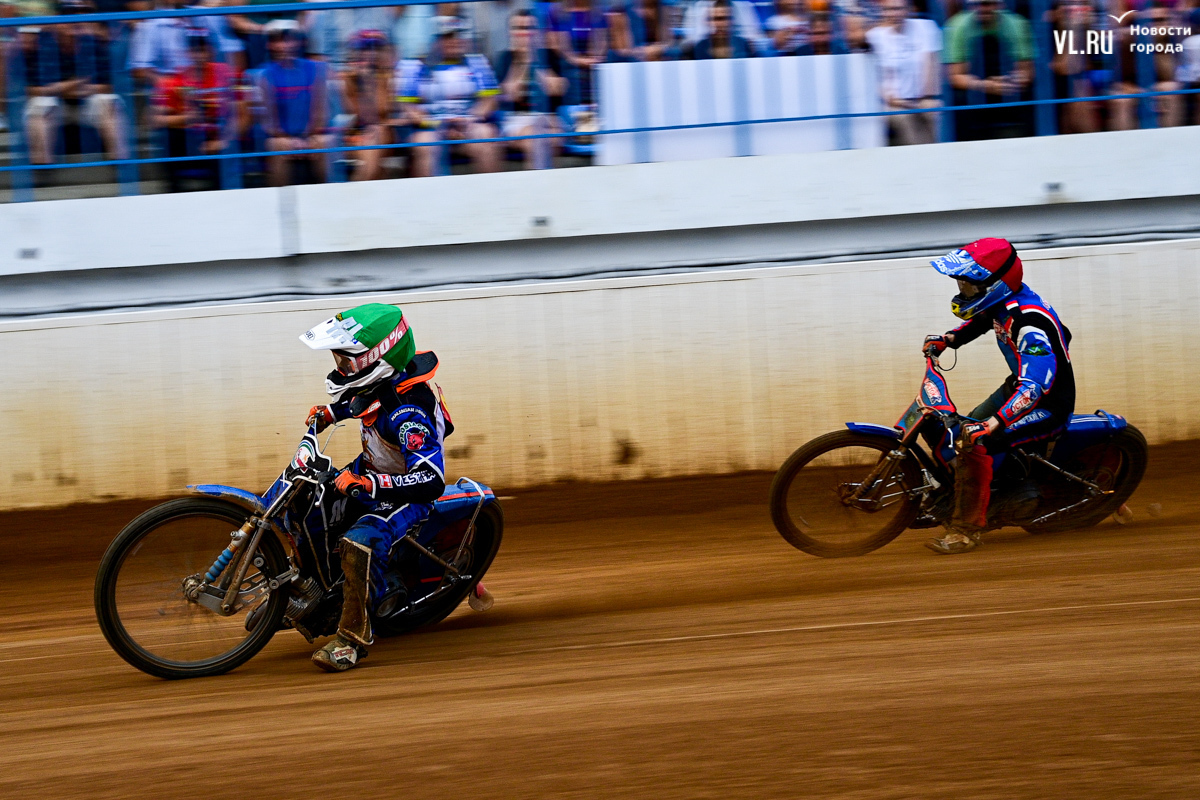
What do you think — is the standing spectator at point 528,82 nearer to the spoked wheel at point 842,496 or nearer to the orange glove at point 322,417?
the spoked wheel at point 842,496

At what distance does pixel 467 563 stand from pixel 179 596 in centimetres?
151

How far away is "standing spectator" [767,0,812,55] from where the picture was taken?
10227 mm

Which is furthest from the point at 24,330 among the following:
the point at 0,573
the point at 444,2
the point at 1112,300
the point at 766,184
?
the point at 1112,300

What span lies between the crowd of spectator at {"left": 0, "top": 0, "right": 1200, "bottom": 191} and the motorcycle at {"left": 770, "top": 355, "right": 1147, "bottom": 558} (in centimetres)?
403

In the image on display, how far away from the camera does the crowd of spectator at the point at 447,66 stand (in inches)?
384

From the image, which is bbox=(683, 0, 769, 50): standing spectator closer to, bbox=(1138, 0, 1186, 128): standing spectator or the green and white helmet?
bbox=(1138, 0, 1186, 128): standing spectator

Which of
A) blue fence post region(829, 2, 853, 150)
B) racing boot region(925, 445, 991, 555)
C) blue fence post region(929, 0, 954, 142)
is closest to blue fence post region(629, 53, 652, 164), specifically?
blue fence post region(829, 2, 853, 150)

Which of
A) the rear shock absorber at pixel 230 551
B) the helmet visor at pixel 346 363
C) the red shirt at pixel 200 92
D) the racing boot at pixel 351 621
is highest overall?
the red shirt at pixel 200 92

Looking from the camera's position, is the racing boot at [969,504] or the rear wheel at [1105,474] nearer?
the racing boot at [969,504]

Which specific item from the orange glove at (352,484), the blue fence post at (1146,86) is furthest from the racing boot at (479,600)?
the blue fence post at (1146,86)

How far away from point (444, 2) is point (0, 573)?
18.8 feet

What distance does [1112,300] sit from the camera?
10156mm

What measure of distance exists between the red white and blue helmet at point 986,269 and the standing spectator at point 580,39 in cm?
414

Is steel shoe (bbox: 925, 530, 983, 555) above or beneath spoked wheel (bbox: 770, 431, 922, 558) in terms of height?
beneath
